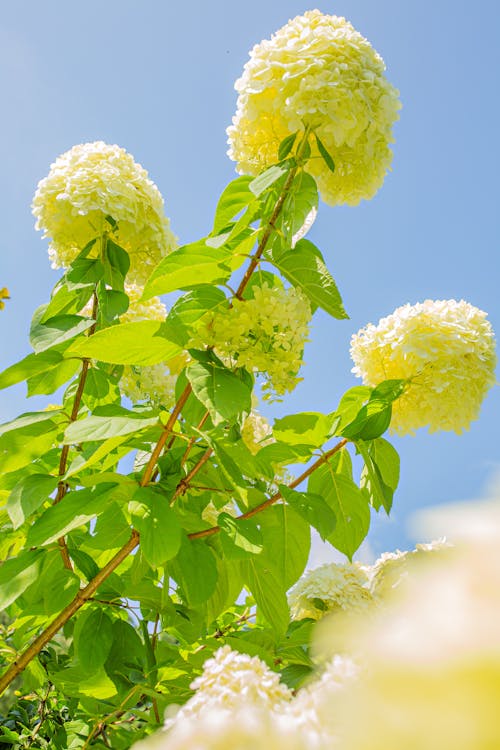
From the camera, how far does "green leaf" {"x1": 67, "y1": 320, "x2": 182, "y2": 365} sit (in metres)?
1.36

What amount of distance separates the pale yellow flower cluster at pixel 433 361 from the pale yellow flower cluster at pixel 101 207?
776 mm

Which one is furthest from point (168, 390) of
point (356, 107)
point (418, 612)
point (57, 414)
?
point (418, 612)

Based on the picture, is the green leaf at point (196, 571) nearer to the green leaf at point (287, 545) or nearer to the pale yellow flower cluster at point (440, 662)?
the green leaf at point (287, 545)

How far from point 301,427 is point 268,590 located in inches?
15.7

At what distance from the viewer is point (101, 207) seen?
204 centimetres

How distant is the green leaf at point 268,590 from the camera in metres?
1.61

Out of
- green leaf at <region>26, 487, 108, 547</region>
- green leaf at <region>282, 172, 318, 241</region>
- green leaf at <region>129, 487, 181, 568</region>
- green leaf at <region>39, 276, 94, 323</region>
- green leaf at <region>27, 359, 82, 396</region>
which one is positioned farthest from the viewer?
green leaf at <region>39, 276, 94, 323</region>

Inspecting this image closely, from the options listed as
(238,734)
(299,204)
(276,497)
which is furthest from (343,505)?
(238,734)

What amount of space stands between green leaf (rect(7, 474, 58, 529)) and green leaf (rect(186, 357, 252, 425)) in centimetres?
47

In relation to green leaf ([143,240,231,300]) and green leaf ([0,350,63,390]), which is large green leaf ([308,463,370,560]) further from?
green leaf ([0,350,63,390])

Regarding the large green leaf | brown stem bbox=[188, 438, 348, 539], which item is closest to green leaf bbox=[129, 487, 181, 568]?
brown stem bbox=[188, 438, 348, 539]

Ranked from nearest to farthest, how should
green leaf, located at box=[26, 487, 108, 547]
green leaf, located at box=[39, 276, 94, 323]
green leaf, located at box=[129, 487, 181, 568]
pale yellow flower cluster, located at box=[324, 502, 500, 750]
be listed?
pale yellow flower cluster, located at box=[324, 502, 500, 750], green leaf, located at box=[129, 487, 181, 568], green leaf, located at box=[26, 487, 108, 547], green leaf, located at box=[39, 276, 94, 323]

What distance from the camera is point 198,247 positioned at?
1.48 metres

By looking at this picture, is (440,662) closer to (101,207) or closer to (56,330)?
(56,330)
